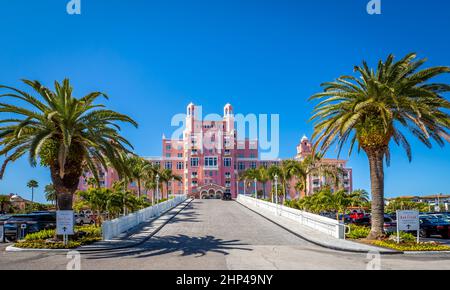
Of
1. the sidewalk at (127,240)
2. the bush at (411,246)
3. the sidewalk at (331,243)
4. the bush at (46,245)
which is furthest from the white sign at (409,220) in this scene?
the bush at (46,245)

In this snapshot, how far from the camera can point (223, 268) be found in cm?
1352

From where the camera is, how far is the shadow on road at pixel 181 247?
16.6 m

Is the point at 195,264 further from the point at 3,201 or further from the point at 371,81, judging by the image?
the point at 3,201

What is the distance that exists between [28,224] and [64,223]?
8.56m

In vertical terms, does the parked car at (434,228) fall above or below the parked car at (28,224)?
below

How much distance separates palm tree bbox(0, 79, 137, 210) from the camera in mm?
19000

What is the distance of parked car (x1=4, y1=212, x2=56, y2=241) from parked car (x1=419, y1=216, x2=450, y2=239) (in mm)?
25326

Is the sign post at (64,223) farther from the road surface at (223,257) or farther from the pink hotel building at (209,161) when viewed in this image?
the pink hotel building at (209,161)

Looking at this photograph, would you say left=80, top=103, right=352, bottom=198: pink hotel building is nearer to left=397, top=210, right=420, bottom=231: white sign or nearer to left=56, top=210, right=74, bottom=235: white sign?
left=397, top=210, right=420, bottom=231: white sign

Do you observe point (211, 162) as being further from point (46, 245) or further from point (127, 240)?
point (46, 245)

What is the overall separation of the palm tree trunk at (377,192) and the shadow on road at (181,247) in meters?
7.43

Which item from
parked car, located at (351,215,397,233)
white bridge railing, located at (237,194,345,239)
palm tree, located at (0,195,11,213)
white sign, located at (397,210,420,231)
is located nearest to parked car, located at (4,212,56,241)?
white bridge railing, located at (237,194,345,239)

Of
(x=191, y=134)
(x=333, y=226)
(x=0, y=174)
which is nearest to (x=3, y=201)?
(x=191, y=134)

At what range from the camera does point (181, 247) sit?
18.8 m
